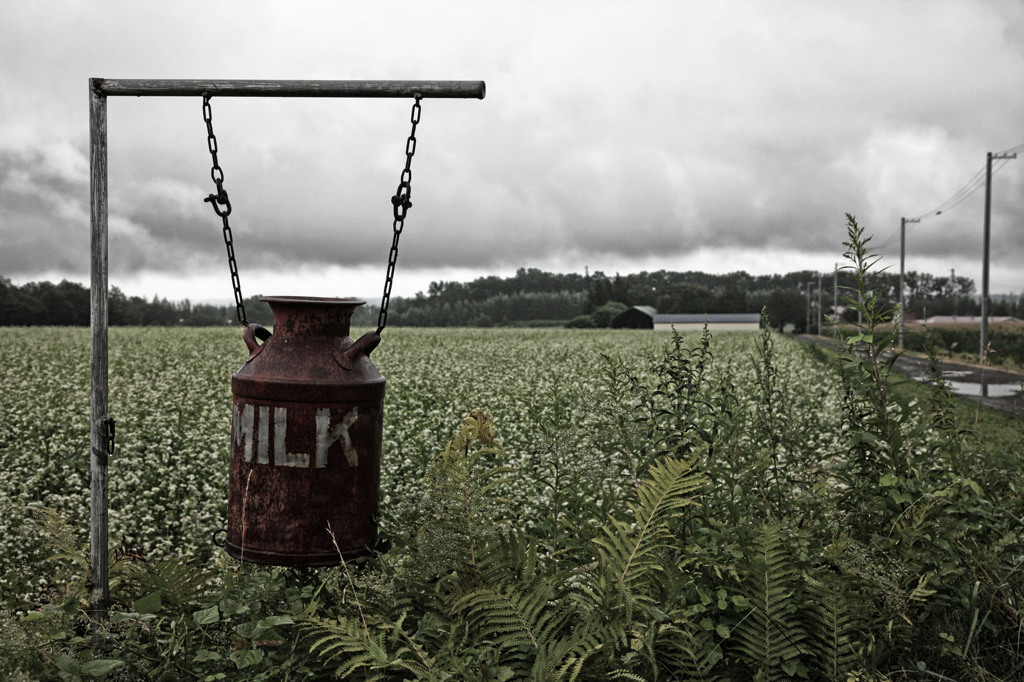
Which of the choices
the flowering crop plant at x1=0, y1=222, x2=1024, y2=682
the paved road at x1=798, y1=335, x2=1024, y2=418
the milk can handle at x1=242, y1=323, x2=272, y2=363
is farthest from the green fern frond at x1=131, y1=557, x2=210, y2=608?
the paved road at x1=798, y1=335, x2=1024, y2=418

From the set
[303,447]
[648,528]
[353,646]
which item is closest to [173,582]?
[303,447]

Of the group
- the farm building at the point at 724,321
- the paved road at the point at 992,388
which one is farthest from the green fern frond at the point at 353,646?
the farm building at the point at 724,321

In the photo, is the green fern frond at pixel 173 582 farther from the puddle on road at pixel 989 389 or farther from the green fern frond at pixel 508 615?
the puddle on road at pixel 989 389

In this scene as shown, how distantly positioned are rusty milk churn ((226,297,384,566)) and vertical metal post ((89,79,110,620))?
72 cm

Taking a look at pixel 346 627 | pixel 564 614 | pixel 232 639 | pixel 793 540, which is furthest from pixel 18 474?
pixel 793 540

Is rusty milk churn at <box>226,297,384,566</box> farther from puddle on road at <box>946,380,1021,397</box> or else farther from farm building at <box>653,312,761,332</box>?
farm building at <box>653,312,761,332</box>

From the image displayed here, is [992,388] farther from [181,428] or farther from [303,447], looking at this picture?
[303,447]

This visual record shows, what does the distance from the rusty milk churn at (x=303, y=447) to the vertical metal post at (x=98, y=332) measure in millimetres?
724

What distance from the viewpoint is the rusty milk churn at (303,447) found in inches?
151

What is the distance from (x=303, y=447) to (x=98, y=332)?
1354 mm

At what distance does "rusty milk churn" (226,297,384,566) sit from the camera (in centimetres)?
385

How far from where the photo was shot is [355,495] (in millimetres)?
3953

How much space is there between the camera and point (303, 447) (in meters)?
3.84

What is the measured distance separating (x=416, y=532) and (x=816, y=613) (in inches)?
78.3
